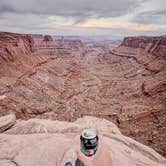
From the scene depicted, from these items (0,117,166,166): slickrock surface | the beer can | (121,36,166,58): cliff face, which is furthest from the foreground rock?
(121,36,166,58): cliff face

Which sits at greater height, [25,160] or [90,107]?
[25,160]

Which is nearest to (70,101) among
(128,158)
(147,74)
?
(147,74)

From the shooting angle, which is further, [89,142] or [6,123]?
[6,123]

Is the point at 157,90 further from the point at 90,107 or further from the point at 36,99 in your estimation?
the point at 36,99

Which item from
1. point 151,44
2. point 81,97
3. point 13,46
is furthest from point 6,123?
point 151,44

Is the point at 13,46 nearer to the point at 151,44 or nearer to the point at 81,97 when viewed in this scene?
the point at 81,97

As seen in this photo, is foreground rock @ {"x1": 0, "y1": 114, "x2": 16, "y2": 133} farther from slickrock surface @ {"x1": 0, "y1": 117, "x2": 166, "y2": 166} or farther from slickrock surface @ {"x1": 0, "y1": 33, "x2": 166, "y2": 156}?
slickrock surface @ {"x1": 0, "y1": 33, "x2": 166, "y2": 156}

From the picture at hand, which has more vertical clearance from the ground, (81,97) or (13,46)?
(13,46)
